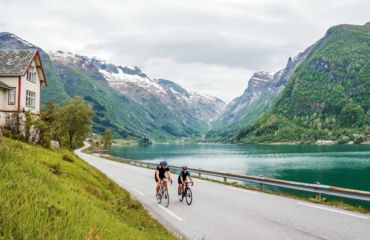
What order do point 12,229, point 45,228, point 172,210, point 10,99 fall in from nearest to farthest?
1. point 12,229
2. point 45,228
3. point 172,210
4. point 10,99

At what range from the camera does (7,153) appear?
6516 millimetres

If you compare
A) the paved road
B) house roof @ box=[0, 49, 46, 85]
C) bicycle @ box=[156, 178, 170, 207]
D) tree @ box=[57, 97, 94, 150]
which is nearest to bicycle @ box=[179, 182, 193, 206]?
the paved road

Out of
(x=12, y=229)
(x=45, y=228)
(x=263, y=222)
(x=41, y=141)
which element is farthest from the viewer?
(x=41, y=141)

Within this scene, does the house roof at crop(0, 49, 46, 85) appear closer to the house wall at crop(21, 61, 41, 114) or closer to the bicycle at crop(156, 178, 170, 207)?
the house wall at crop(21, 61, 41, 114)

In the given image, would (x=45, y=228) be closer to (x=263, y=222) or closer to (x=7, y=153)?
(x=7, y=153)

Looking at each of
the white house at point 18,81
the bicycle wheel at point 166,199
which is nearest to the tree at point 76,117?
the white house at point 18,81

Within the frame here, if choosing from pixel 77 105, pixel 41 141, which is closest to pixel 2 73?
pixel 41 141

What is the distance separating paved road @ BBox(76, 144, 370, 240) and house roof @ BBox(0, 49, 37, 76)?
25378 mm

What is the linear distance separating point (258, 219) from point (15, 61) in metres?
35.2

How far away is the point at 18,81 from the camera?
1499 inches

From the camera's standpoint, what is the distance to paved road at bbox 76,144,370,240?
1160 cm

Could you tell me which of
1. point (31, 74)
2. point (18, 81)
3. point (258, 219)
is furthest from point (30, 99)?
point (258, 219)

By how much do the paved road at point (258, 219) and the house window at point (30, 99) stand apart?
84.6 feet

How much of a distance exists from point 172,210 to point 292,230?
22.1 ft
